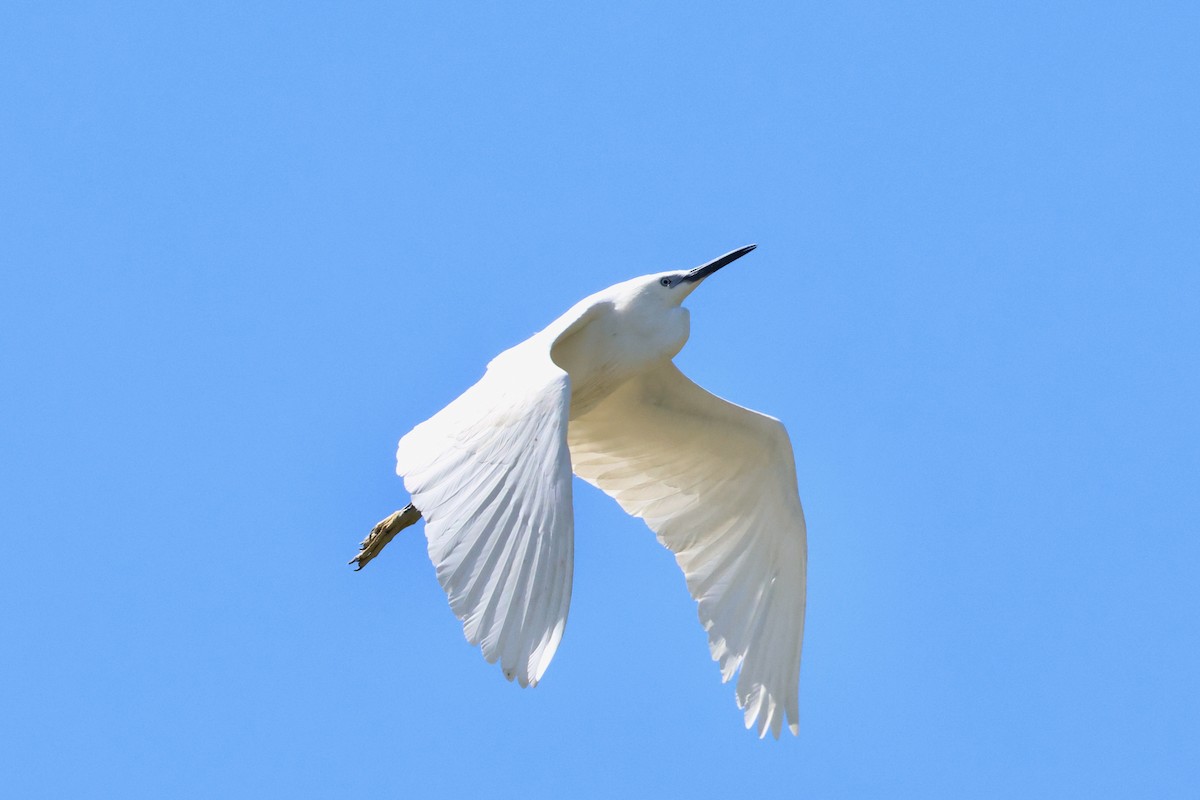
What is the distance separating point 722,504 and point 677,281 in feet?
5.66

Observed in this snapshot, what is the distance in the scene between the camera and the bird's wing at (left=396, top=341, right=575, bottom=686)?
1059 cm

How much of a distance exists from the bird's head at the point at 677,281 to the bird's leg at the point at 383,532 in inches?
93.8

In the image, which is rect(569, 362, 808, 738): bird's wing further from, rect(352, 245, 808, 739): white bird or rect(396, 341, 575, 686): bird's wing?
rect(396, 341, 575, 686): bird's wing

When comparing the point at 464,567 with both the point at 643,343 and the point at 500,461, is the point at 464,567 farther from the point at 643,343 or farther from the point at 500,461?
the point at 643,343

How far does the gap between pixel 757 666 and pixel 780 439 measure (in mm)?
1611

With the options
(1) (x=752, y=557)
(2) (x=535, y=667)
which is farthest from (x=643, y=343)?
(2) (x=535, y=667)

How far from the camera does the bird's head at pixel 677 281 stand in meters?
14.0

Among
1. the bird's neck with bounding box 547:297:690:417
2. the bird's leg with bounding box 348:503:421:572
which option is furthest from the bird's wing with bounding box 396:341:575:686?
the bird's leg with bounding box 348:503:421:572

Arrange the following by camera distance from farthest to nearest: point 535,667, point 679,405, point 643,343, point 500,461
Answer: point 679,405 < point 643,343 < point 500,461 < point 535,667

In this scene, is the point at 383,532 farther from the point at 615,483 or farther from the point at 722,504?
the point at 722,504

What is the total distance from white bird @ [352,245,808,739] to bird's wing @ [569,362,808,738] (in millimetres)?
10

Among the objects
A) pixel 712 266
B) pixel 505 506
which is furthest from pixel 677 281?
pixel 505 506

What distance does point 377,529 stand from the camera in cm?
1484

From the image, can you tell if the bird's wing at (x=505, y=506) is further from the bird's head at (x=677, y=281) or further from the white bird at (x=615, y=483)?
the bird's head at (x=677, y=281)
